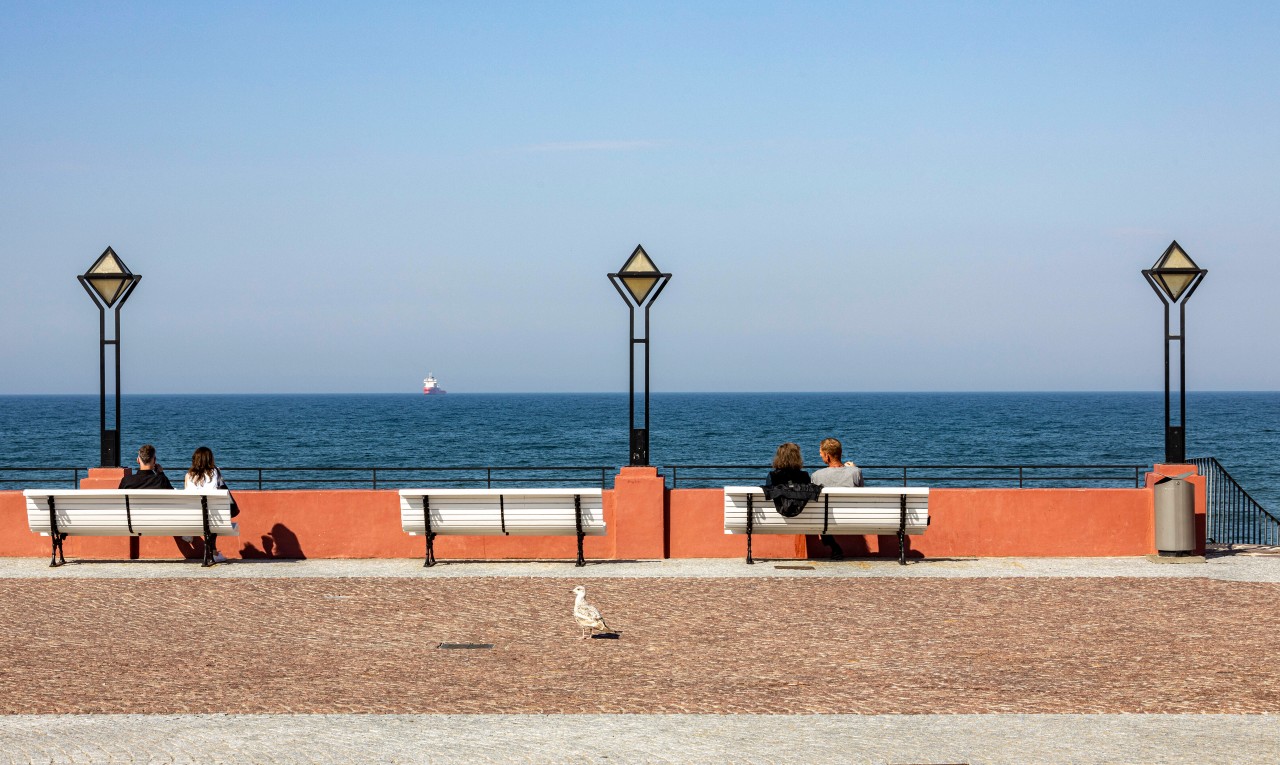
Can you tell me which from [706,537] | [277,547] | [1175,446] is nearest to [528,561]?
[706,537]

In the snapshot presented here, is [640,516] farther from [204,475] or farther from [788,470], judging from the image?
[204,475]

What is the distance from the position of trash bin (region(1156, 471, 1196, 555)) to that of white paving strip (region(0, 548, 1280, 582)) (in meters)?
0.26

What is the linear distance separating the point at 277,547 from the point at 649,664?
647 cm

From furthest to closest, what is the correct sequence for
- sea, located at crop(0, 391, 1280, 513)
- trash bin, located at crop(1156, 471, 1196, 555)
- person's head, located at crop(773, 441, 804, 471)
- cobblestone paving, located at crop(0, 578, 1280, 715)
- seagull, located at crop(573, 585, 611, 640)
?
sea, located at crop(0, 391, 1280, 513) → trash bin, located at crop(1156, 471, 1196, 555) → person's head, located at crop(773, 441, 804, 471) → seagull, located at crop(573, 585, 611, 640) → cobblestone paving, located at crop(0, 578, 1280, 715)

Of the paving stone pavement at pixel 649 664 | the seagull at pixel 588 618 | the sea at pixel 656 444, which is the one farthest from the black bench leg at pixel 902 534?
the sea at pixel 656 444

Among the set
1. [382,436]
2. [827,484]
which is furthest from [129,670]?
[382,436]

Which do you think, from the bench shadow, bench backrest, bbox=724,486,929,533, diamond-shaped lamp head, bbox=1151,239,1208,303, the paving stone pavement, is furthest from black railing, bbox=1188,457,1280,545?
the bench shadow

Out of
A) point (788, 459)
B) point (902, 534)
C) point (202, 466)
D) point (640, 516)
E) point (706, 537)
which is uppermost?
point (788, 459)

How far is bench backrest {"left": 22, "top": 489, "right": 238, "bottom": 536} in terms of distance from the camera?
1302 centimetres

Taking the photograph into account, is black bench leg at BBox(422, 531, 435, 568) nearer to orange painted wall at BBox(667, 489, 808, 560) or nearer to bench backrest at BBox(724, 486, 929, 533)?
orange painted wall at BBox(667, 489, 808, 560)

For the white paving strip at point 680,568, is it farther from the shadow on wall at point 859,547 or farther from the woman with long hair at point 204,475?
the woman with long hair at point 204,475

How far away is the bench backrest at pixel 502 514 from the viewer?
13180mm

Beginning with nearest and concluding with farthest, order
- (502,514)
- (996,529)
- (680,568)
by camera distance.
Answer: (680,568) < (502,514) < (996,529)

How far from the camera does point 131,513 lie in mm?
13156
